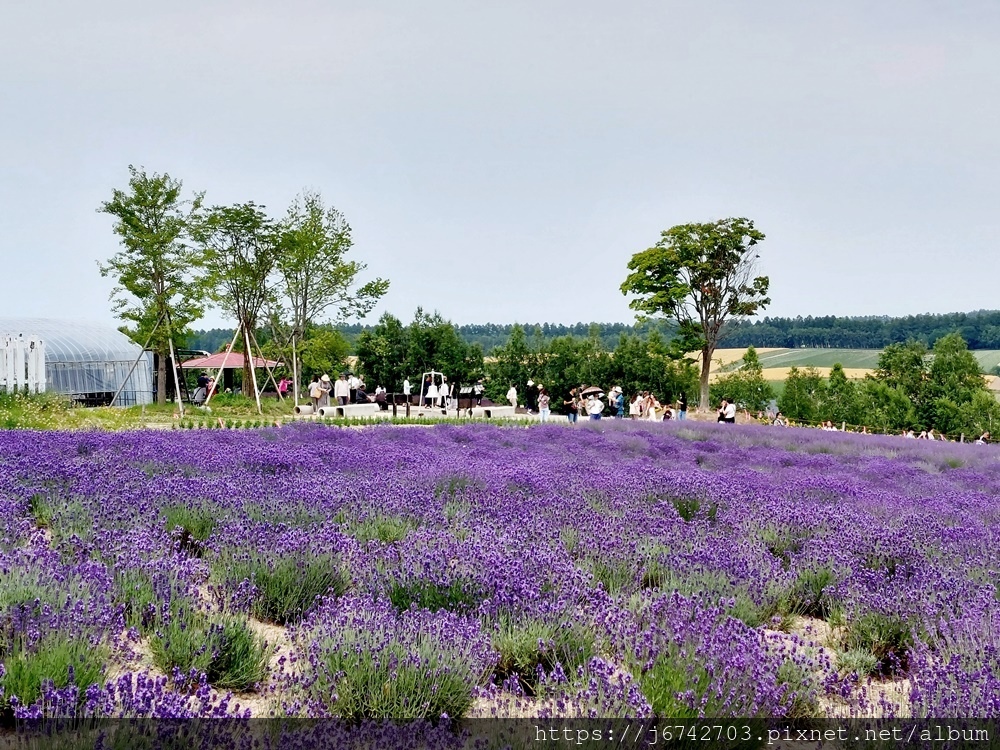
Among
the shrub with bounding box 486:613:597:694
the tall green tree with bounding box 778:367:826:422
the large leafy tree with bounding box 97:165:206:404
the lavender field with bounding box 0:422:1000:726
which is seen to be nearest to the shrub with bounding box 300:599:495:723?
the lavender field with bounding box 0:422:1000:726

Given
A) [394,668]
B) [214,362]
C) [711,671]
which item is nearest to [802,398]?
[214,362]

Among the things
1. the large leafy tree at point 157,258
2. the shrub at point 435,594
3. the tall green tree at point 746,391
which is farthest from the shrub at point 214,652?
the tall green tree at point 746,391

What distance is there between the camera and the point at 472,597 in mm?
3840

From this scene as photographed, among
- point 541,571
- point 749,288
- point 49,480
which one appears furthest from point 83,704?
point 749,288

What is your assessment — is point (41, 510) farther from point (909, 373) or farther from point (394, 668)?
point (909, 373)

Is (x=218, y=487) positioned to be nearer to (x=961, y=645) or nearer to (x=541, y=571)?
(x=541, y=571)

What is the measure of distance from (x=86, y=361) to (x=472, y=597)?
34.0m

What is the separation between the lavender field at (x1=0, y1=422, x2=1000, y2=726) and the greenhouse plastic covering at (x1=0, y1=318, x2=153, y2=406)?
27842 millimetres

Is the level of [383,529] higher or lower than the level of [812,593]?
higher

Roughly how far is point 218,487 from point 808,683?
4.22 metres

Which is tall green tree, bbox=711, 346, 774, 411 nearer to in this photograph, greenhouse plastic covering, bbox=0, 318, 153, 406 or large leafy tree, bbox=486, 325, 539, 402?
large leafy tree, bbox=486, 325, 539, 402

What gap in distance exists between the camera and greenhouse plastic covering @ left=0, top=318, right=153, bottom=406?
31.9 meters

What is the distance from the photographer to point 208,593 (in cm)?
406

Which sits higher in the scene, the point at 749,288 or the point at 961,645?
Answer: the point at 749,288
